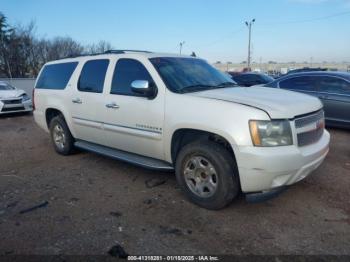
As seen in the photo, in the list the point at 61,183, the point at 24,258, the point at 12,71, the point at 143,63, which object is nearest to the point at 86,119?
the point at 61,183

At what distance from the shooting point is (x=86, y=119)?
5.27m

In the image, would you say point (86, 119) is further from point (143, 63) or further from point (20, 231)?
point (20, 231)

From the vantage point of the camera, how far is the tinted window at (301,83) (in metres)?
8.27

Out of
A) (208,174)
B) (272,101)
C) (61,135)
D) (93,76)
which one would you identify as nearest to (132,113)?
(93,76)

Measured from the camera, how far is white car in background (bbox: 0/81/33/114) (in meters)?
11.8

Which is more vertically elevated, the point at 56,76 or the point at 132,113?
the point at 56,76

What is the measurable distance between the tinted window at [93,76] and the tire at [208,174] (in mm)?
1966

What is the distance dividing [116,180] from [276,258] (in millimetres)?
2694

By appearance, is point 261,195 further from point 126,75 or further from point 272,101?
point 126,75

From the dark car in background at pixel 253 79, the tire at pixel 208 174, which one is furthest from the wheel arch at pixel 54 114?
the dark car in background at pixel 253 79

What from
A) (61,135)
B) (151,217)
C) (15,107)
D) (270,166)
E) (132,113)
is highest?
(132,113)

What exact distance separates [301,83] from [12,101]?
10187 mm

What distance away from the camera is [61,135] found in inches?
245

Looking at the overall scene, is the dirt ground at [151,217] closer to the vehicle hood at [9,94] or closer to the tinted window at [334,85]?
the tinted window at [334,85]
